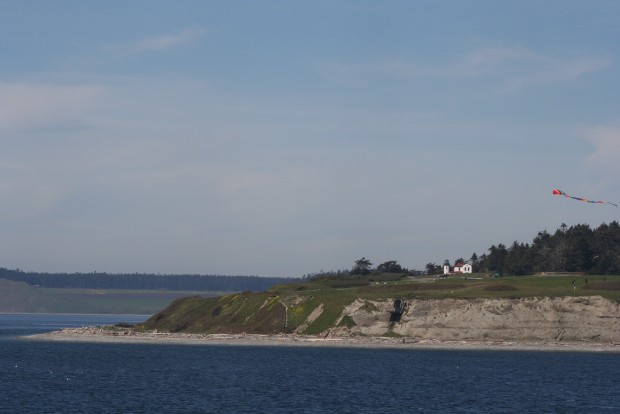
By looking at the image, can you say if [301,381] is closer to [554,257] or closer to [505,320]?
[505,320]

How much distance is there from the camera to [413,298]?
11412 centimetres

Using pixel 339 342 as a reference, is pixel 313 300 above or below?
above

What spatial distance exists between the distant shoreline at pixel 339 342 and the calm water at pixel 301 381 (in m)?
3.07

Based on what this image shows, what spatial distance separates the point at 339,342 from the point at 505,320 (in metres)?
17.7

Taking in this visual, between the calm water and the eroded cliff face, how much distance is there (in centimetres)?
683

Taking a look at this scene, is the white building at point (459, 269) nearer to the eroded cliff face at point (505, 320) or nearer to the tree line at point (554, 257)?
the tree line at point (554, 257)

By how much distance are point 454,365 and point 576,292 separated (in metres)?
29.4

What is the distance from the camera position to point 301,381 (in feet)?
246

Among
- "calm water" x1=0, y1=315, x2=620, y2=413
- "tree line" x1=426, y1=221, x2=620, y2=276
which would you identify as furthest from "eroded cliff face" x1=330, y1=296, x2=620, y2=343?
"tree line" x1=426, y1=221, x2=620, y2=276

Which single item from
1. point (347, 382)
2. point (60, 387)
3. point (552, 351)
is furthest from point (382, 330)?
point (60, 387)

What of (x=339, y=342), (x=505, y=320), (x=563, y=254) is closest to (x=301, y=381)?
(x=339, y=342)

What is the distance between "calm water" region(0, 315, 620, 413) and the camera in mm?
61875

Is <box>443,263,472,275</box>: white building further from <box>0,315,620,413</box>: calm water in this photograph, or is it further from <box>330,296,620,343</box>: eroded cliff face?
<box>0,315,620,413</box>: calm water

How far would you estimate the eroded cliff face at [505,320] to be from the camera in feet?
356
